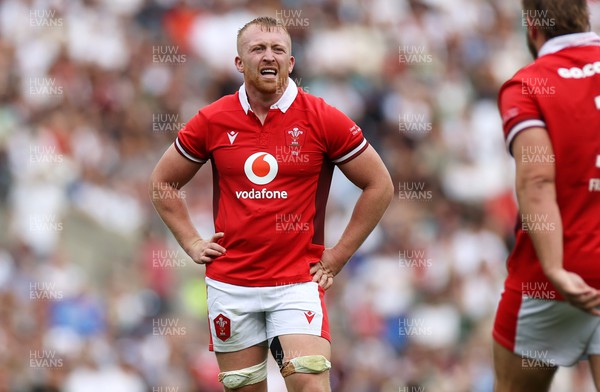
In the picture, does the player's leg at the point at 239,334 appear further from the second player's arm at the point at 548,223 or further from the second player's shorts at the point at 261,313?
the second player's arm at the point at 548,223

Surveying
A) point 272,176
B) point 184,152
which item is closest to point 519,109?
point 272,176

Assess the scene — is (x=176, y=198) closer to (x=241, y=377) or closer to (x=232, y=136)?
(x=232, y=136)

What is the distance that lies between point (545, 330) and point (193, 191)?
9.37m

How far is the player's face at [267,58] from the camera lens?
720 cm

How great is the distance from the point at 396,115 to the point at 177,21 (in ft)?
11.3

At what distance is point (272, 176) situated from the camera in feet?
23.5

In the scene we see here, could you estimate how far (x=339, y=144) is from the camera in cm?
723

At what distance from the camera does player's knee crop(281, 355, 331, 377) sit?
274 inches

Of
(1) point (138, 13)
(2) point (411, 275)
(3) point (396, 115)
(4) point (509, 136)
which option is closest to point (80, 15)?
(1) point (138, 13)

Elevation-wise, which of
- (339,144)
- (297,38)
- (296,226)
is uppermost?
(297,38)

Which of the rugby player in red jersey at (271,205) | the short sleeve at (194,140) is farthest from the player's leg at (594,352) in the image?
the short sleeve at (194,140)

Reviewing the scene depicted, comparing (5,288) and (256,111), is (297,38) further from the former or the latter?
(256,111)

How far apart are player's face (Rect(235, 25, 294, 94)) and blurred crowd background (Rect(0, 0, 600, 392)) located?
6.11 m

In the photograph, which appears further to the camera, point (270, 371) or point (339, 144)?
point (270, 371)
